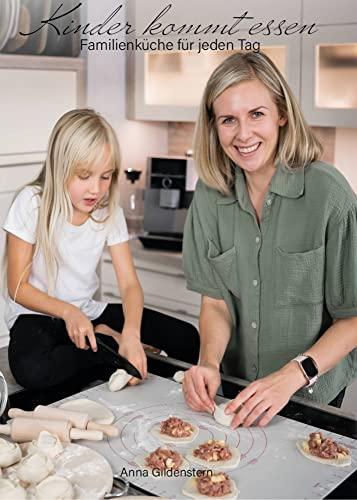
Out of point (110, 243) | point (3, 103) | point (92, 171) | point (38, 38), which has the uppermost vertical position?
point (38, 38)

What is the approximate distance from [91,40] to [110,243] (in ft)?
4.47

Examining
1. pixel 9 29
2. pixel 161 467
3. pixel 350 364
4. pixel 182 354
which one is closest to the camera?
pixel 161 467

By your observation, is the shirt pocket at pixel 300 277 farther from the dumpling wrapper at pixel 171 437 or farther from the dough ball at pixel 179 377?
the dumpling wrapper at pixel 171 437

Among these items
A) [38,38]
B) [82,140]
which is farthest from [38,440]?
[38,38]

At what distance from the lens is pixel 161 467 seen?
3.42ft

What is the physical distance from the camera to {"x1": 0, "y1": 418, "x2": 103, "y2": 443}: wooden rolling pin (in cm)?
111

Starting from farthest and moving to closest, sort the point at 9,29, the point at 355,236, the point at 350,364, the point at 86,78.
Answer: the point at 86,78 < the point at 9,29 < the point at 350,364 < the point at 355,236

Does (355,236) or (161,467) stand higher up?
(355,236)

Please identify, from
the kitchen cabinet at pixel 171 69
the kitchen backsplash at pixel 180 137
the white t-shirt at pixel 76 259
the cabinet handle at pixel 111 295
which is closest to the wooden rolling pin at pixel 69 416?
the white t-shirt at pixel 76 259

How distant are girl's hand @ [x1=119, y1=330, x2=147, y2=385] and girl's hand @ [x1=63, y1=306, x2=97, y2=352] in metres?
0.06

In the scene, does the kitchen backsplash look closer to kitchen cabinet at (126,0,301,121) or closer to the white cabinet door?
kitchen cabinet at (126,0,301,121)

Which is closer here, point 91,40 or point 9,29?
point 9,29

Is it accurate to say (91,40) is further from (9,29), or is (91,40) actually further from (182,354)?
(182,354)

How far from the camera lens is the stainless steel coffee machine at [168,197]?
2824 millimetres
